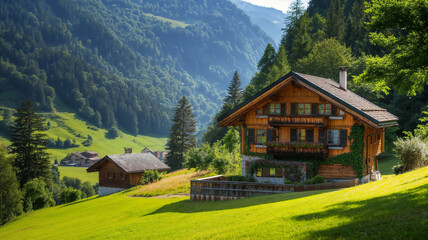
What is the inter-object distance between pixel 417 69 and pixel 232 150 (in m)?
40.5

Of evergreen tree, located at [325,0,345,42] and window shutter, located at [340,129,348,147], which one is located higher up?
evergreen tree, located at [325,0,345,42]

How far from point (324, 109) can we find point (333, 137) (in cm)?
264

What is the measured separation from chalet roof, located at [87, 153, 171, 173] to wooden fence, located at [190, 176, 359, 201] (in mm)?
30109

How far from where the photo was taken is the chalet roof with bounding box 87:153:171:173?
62978mm

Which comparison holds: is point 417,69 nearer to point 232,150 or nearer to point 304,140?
point 304,140

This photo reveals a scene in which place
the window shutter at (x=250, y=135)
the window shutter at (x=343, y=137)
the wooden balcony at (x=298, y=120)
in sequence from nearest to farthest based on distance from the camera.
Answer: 1. the wooden balcony at (x=298, y=120)
2. the window shutter at (x=343, y=137)
3. the window shutter at (x=250, y=135)

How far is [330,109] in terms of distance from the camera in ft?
122

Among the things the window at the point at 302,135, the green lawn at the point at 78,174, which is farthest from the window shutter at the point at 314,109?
the green lawn at the point at 78,174

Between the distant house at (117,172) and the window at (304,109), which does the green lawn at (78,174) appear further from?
the window at (304,109)

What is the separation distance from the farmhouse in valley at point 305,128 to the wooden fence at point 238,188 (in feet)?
19.6

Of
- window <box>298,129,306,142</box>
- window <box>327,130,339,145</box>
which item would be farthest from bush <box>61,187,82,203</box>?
window <box>327,130,339,145</box>

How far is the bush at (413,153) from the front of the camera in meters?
34.5

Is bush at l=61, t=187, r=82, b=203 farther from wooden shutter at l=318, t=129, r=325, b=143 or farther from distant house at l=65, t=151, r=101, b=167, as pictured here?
distant house at l=65, t=151, r=101, b=167

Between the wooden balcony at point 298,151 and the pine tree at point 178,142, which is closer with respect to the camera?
the wooden balcony at point 298,151
